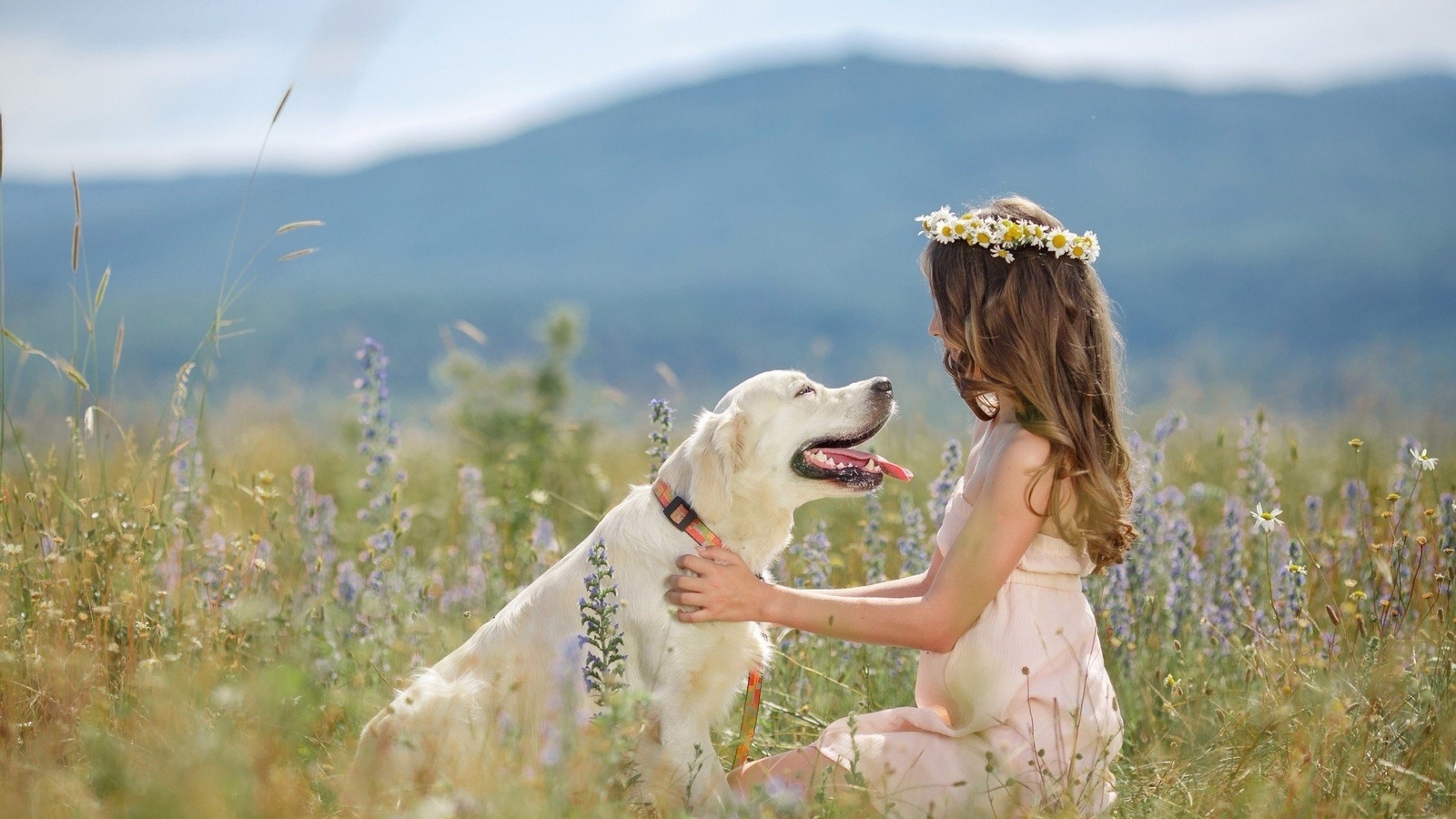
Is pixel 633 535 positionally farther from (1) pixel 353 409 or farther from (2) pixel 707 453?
(1) pixel 353 409

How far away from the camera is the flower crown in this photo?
3201mm

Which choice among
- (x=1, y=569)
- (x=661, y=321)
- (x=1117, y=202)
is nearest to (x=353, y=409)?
(x=1, y=569)

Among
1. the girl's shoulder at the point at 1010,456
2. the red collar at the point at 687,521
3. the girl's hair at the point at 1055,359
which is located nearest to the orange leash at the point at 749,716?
the red collar at the point at 687,521

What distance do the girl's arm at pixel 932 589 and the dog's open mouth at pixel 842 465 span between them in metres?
0.38

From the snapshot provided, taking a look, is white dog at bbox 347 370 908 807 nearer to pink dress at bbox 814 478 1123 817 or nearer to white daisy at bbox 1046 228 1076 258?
pink dress at bbox 814 478 1123 817

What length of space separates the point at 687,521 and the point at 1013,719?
1.07 metres

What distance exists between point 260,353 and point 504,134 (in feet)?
315

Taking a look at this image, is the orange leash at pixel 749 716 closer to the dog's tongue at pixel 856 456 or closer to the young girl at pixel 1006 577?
the young girl at pixel 1006 577

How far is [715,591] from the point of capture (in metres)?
3.16

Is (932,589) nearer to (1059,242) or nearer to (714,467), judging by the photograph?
(714,467)

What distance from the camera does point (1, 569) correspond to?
3428 millimetres

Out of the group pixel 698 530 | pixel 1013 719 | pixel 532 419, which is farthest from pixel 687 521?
pixel 532 419

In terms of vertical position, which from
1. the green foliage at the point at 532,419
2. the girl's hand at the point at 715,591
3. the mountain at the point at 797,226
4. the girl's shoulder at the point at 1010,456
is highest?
the girl's shoulder at the point at 1010,456

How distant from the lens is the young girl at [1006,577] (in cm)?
303
